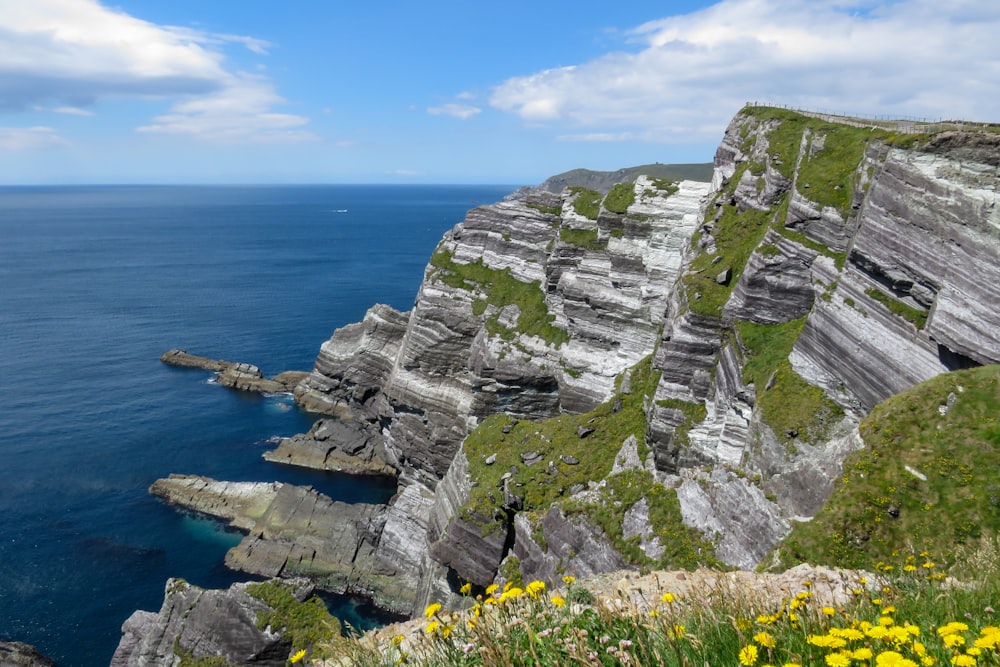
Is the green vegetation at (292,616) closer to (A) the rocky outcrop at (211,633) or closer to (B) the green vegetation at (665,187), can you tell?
(A) the rocky outcrop at (211,633)

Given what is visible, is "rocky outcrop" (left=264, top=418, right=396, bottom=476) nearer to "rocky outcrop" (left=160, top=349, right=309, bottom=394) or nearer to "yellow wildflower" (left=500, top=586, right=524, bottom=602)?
"rocky outcrop" (left=160, top=349, right=309, bottom=394)

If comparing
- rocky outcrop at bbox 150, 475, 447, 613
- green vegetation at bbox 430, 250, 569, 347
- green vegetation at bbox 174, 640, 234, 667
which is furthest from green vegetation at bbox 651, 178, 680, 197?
green vegetation at bbox 174, 640, 234, 667

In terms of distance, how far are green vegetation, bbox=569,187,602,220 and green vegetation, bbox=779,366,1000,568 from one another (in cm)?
3648

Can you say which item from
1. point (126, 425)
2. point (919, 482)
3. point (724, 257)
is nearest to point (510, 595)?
point (919, 482)

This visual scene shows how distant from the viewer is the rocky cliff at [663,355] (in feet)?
82.0

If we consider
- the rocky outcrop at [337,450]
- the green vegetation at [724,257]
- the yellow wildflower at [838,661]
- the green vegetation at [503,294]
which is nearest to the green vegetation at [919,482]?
the green vegetation at [724,257]

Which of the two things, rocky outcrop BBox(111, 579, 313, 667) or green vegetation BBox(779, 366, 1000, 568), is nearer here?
green vegetation BBox(779, 366, 1000, 568)

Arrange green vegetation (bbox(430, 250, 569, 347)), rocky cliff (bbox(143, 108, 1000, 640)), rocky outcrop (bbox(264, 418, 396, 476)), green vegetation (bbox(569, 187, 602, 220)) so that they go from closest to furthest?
rocky cliff (bbox(143, 108, 1000, 640))
green vegetation (bbox(430, 250, 569, 347))
green vegetation (bbox(569, 187, 602, 220))
rocky outcrop (bbox(264, 418, 396, 476))

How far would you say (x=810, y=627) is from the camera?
23.9ft

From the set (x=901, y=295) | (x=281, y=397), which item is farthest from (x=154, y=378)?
(x=901, y=295)

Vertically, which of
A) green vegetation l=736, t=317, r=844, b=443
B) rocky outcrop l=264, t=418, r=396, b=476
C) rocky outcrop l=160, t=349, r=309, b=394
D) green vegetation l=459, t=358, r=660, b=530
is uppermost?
green vegetation l=736, t=317, r=844, b=443

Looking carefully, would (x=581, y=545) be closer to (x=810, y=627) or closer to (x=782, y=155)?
(x=810, y=627)

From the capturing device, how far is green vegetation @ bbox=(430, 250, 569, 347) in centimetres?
5678

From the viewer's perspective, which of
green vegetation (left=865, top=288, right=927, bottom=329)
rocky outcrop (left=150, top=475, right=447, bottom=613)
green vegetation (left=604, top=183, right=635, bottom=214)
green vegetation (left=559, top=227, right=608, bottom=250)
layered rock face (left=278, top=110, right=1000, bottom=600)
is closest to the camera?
layered rock face (left=278, top=110, right=1000, bottom=600)
